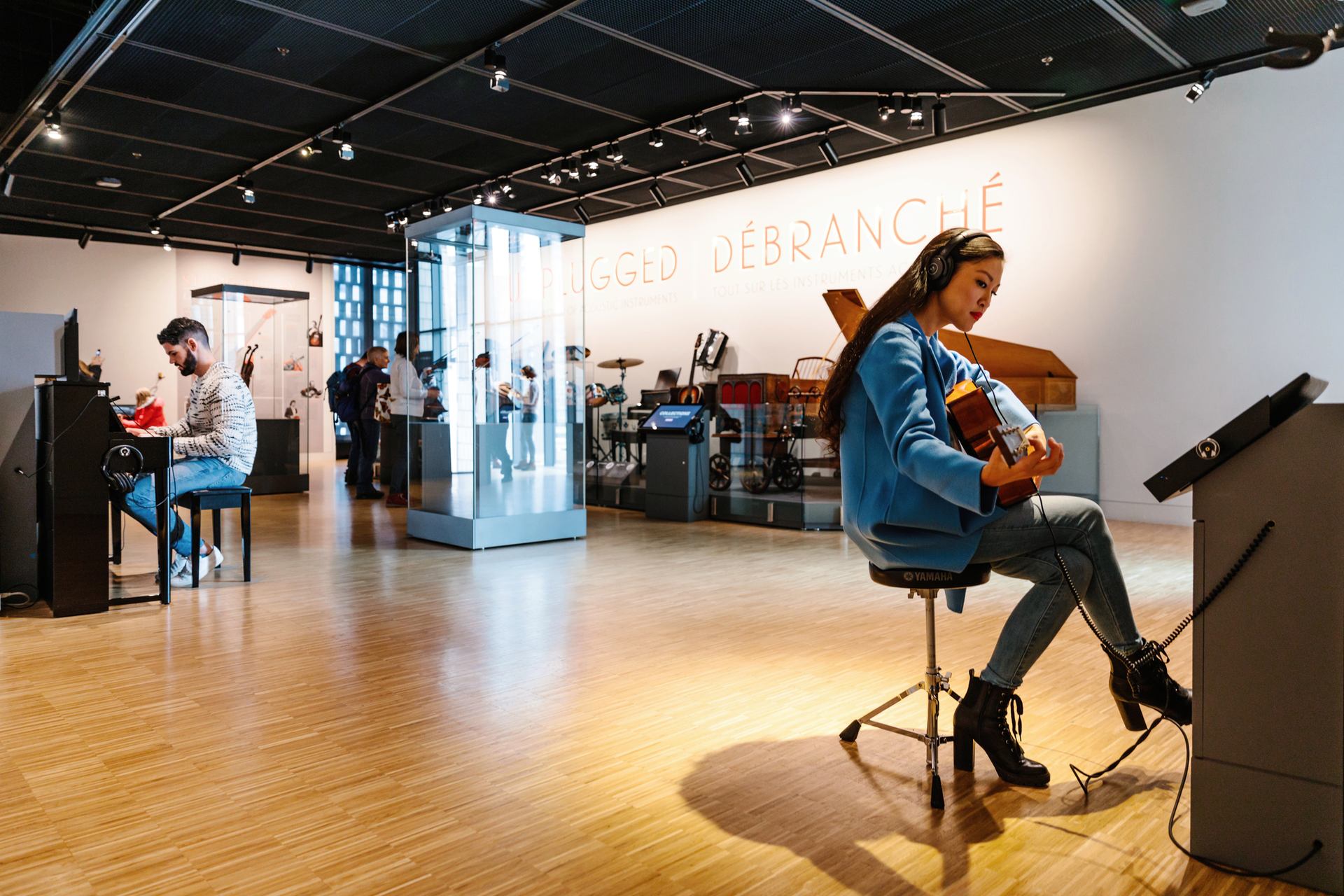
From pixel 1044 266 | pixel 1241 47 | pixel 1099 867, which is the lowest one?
pixel 1099 867

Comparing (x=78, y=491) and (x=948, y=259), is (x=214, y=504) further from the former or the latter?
(x=948, y=259)

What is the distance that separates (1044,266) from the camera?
28.1ft

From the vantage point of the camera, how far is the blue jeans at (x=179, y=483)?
507 centimetres

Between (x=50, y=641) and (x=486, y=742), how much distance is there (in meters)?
2.41

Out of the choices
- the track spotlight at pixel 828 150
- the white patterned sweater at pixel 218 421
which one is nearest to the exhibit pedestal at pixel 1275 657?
the white patterned sweater at pixel 218 421

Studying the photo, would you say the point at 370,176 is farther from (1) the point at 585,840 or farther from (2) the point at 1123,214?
(1) the point at 585,840

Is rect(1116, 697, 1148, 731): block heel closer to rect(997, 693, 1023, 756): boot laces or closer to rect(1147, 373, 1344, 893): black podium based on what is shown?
rect(997, 693, 1023, 756): boot laces

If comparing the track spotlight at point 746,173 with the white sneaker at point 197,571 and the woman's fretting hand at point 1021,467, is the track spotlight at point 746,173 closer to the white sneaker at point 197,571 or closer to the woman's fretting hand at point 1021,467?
the white sneaker at point 197,571

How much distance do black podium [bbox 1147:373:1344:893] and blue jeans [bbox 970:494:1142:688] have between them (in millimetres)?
291

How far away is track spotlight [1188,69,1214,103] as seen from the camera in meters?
6.91

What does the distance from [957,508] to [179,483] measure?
14.7 feet

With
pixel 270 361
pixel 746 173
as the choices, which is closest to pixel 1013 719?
pixel 746 173

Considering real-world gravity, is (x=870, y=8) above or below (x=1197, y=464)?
above

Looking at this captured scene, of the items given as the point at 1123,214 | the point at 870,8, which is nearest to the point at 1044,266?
the point at 1123,214
